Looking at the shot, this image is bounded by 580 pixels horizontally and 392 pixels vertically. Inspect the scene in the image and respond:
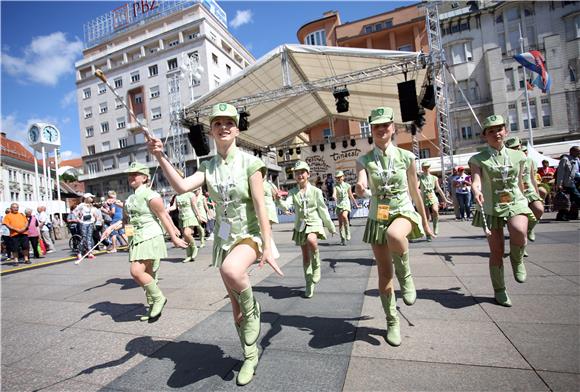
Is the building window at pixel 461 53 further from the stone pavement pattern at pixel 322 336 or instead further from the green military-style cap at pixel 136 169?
the green military-style cap at pixel 136 169

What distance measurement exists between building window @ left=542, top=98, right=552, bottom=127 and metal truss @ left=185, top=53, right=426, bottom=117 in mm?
26650

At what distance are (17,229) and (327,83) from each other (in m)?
13.8

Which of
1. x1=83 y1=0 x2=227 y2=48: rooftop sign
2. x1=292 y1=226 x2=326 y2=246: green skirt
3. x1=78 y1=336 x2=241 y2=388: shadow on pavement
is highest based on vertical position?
x1=83 y1=0 x2=227 y2=48: rooftop sign

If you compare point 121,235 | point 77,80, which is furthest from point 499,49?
point 77,80

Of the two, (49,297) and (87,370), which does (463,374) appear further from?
(49,297)

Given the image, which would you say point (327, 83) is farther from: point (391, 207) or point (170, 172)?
point (170, 172)

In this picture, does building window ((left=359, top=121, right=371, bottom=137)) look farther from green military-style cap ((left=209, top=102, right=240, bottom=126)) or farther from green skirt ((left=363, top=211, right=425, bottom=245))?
green military-style cap ((left=209, top=102, right=240, bottom=126))

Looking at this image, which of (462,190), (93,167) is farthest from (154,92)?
(462,190)

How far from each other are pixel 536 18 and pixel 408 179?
42315 mm

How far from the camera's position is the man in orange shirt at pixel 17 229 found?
34.1 feet

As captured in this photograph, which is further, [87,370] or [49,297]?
[49,297]

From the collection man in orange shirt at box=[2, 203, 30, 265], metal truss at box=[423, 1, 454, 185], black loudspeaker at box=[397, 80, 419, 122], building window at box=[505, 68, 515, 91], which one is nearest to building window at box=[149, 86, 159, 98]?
man in orange shirt at box=[2, 203, 30, 265]

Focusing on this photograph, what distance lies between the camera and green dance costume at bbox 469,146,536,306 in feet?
12.4

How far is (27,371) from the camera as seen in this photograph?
3031 millimetres
